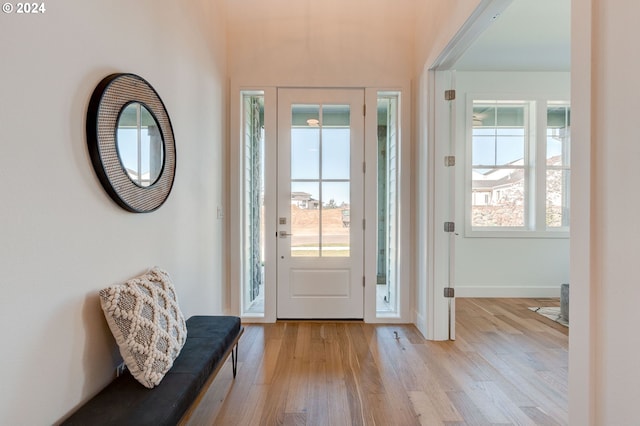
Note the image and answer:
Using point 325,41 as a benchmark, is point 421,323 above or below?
below

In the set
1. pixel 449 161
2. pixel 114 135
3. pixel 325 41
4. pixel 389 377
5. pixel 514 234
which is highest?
pixel 325 41

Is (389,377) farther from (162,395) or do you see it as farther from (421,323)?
(162,395)

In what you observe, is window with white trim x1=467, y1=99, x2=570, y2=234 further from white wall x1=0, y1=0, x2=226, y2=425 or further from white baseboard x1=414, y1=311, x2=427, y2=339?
white wall x1=0, y1=0, x2=226, y2=425

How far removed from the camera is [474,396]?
5.99ft

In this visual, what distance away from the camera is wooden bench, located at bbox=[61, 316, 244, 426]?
1.04 meters

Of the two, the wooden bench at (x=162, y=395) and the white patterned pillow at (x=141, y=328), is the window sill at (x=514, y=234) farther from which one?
the white patterned pillow at (x=141, y=328)

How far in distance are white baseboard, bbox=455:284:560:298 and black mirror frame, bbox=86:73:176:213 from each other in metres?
3.85

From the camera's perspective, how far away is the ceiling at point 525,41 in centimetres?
270

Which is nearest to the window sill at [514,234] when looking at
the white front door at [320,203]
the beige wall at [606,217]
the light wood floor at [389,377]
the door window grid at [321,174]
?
the light wood floor at [389,377]

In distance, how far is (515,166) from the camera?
154 inches

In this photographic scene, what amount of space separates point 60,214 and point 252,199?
7.48ft

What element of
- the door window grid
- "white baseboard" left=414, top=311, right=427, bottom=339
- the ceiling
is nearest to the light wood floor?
"white baseboard" left=414, top=311, right=427, bottom=339

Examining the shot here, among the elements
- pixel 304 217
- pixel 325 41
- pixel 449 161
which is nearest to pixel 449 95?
pixel 449 161

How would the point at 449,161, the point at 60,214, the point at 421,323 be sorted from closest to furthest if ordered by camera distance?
the point at 60,214, the point at 449,161, the point at 421,323
